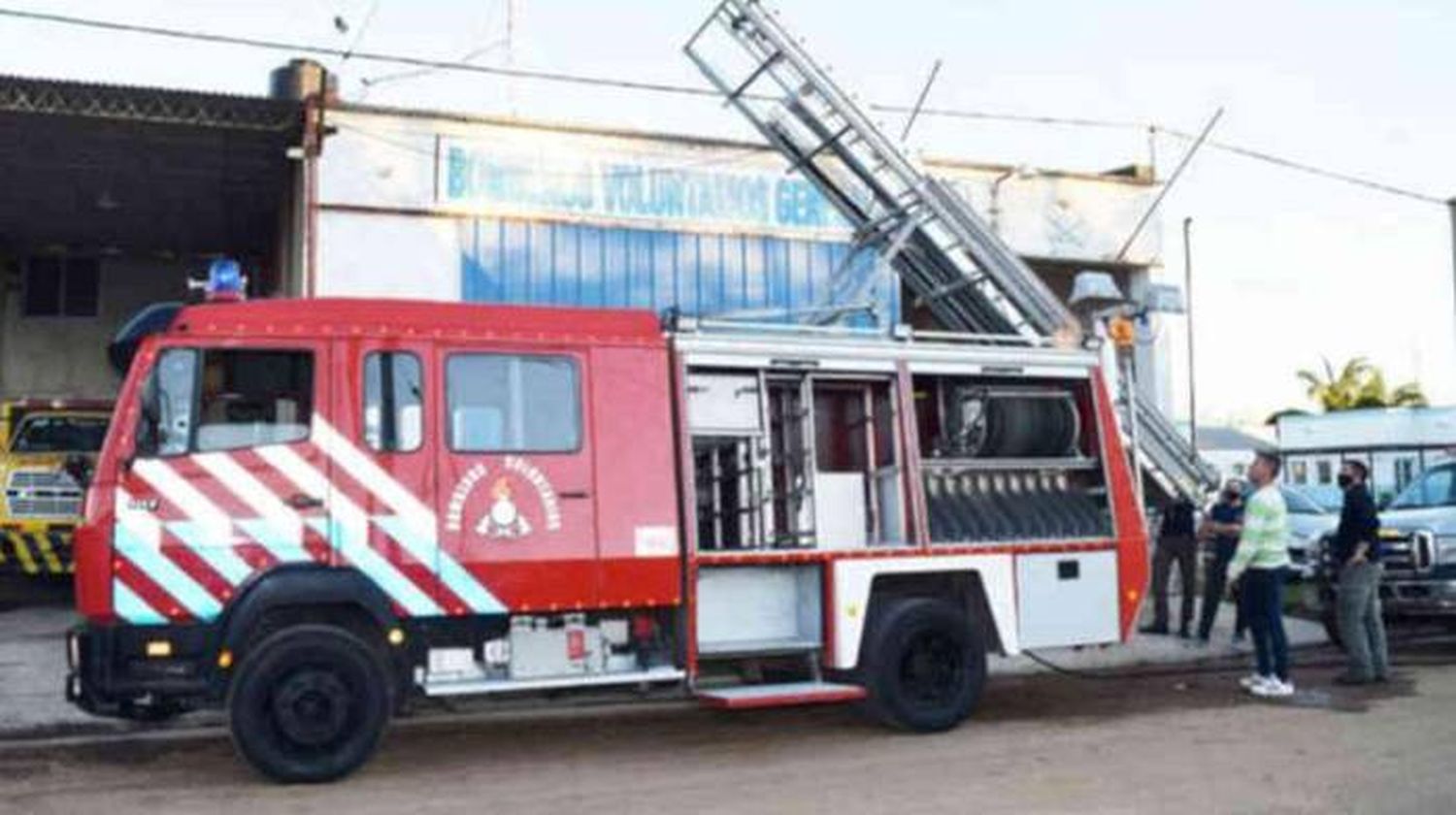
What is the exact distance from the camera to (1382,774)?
297 inches

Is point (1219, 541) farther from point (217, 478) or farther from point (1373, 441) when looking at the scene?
point (1373, 441)

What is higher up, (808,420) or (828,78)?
(828,78)

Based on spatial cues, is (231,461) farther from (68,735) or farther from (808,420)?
(808,420)

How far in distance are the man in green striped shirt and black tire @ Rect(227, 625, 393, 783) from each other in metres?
6.53

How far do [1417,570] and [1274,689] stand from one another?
10.5 feet

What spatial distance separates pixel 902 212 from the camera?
43.3 feet

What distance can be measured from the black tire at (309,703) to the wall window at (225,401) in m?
1.13

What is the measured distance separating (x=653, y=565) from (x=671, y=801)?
1.67 metres

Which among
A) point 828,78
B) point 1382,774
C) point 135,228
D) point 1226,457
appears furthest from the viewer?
point 1226,457

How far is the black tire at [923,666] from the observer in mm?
9000

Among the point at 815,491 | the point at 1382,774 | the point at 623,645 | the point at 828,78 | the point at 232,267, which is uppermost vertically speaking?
the point at 828,78

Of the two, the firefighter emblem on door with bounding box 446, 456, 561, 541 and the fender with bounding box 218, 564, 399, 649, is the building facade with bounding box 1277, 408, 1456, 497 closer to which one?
the firefighter emblem on door with bounding box 446, 456, 561, 541

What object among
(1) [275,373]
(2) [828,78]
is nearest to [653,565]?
(1) [275,373]

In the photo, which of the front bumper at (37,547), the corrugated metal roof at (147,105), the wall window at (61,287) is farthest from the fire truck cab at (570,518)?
the wall window at (61,287)
